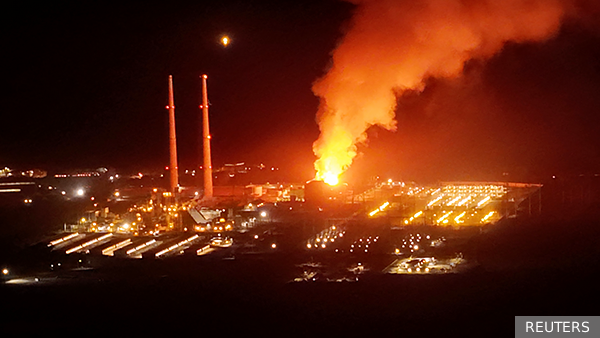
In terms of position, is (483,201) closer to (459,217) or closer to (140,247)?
(459,217)

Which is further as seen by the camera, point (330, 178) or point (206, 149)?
point (206, 149)

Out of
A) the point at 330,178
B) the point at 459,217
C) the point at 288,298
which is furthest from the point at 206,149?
the point at 288,298

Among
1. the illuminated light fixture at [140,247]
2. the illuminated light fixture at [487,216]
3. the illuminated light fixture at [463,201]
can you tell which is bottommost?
the illuminated light fixture at [140,247]

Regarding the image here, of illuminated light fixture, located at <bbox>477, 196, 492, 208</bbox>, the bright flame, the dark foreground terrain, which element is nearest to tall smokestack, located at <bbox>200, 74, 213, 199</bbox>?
the bright flame

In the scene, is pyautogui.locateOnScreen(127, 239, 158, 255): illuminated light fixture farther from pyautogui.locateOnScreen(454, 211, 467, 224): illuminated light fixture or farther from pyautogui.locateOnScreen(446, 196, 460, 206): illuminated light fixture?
pyautogui.locateOnScreen(446, 196, 460, 206): illuminated light fixture

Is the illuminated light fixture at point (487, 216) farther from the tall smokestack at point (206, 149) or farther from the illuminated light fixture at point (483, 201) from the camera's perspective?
the tall smokestack at point (206, 149)

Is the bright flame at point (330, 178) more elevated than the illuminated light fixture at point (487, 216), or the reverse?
the bright flame at point (330, 178)

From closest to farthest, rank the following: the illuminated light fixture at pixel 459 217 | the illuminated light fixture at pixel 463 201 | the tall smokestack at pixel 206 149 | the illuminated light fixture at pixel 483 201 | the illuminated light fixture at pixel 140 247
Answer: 1. the illuminated light fixture at pixel 140 247
2. the illuminated light fixture at pixel 459 217
3. the illuminated light fixture at pixel 483 201
4. the illuminated light fixture at pixel 463 201
5. the tall smokestack at pixel 206 149

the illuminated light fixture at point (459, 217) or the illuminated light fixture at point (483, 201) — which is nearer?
the illuminated light fixture at point (459, 217)

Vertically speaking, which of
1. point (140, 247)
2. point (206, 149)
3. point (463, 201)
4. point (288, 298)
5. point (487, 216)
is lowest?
point (288, 298)

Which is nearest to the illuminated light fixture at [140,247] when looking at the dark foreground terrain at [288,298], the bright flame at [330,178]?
the dark foreground terrain at [288,298]

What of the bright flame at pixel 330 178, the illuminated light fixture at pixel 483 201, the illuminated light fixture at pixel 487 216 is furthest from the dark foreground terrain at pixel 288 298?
the bright flame at pixel 330 178

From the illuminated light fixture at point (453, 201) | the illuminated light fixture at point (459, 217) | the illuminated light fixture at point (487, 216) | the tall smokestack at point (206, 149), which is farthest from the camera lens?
the tall smokestack at point (206, 149)

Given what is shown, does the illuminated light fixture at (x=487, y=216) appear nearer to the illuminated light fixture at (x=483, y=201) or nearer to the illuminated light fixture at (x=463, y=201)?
the illuminated light fixture at (x=483, y=201)
